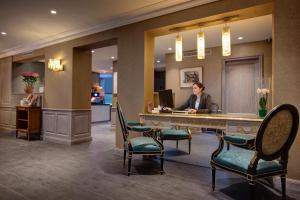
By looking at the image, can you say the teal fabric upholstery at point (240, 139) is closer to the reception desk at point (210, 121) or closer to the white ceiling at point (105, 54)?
the reception desk at point (210, 121)

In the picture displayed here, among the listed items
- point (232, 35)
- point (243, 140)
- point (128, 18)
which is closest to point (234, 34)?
point (232, 35)

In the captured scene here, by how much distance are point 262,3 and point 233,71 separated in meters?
3.60

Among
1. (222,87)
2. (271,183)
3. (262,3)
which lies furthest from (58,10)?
(222,87)

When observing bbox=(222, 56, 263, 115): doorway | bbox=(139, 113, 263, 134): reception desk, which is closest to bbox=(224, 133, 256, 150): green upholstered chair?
bbox=(139, 113, 263, 134): reception desk

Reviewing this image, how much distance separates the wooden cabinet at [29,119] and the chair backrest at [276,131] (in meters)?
5.36

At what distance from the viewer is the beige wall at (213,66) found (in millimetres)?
5645

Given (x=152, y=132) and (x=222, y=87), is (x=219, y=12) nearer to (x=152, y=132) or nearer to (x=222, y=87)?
(x=152, y=132)

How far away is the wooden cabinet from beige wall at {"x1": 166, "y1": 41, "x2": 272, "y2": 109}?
4013 millimetres

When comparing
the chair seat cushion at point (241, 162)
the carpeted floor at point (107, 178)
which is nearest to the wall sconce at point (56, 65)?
the carpeted floor at point (107, 178)

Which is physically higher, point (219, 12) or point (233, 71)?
point (219, 12)

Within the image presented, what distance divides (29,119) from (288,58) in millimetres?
5612

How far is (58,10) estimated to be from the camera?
147 inches

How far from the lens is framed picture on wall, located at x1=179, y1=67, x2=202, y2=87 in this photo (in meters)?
6.70

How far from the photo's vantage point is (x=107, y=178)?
2830 mm
